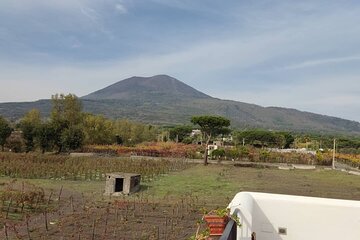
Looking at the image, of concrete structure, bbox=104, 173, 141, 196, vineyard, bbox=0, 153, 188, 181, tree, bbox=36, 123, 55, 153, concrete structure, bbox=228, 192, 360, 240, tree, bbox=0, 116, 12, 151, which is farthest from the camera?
tree, bbox=0, 116, 12, 151

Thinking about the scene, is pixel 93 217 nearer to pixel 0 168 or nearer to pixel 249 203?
pixel 249 203

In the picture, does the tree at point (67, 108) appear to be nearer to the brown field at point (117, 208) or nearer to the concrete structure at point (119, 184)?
the brown field at point (117, 208)

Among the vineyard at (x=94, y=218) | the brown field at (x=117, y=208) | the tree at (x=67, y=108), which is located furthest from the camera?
the tree at (x=67, y=108)

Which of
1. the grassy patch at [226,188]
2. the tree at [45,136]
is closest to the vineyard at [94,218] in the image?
the grassy patch at [226,188]

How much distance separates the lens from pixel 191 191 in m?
15.6

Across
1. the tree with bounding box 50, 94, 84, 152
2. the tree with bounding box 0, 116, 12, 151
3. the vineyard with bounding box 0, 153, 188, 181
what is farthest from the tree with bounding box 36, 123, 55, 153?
the vineyard with bounding box 0, 153, 188, 181

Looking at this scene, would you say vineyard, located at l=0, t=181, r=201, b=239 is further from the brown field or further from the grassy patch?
the grassy patch

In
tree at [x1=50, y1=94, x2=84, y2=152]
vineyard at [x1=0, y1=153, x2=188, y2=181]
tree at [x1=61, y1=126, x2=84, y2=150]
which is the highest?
tree at [x1=50, y1=94, x2=84, y2=152]

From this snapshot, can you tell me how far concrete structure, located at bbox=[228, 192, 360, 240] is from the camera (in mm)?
6004

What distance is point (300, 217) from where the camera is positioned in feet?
20.1

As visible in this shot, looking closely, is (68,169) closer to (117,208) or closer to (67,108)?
(117,208)

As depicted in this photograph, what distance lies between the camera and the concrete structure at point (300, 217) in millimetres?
6004

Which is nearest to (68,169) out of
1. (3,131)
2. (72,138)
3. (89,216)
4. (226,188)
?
(226,188)

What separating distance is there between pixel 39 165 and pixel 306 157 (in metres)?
21.7
